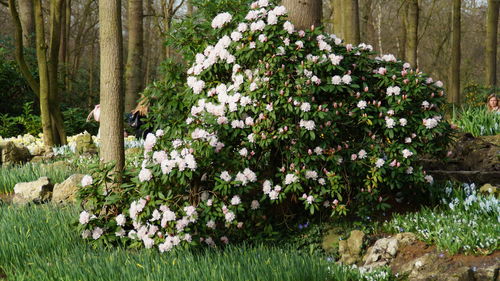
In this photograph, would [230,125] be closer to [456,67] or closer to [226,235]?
[226,235]

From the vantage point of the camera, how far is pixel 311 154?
4.60 m

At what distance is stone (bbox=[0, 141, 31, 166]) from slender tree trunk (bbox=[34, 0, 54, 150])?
68 cm

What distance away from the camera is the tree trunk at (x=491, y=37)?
1518cm

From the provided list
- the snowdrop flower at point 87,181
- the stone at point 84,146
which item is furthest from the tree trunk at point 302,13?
the stone at point 84,146

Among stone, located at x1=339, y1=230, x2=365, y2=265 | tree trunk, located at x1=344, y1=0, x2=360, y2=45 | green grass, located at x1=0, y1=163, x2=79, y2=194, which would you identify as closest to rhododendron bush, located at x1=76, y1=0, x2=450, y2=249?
stone, located at x1=339, y1=230, x2=365, y2=265

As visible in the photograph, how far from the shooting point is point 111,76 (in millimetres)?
4988

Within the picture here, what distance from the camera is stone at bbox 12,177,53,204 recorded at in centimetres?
598

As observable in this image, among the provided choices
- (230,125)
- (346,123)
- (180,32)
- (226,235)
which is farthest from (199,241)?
(180,32)

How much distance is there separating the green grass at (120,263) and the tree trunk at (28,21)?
1160 cm

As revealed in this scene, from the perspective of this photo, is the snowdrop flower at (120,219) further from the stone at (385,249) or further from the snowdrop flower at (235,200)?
the stone at (385,249)

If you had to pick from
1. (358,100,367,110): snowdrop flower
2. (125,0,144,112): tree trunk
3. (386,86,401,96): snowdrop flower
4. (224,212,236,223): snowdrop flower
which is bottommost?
(224,212,236,223): snowdrop flower

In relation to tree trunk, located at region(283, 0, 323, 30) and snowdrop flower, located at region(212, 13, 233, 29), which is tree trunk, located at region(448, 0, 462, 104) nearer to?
tree trunk, located at region(283, 0, 323, 30)

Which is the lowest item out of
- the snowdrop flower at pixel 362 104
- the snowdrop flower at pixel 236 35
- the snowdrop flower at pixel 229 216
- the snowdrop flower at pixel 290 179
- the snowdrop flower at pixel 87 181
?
the snowdrop flower at pixel 229 216

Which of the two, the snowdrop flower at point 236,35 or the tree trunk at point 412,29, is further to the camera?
the tree trunk at point 412,29
